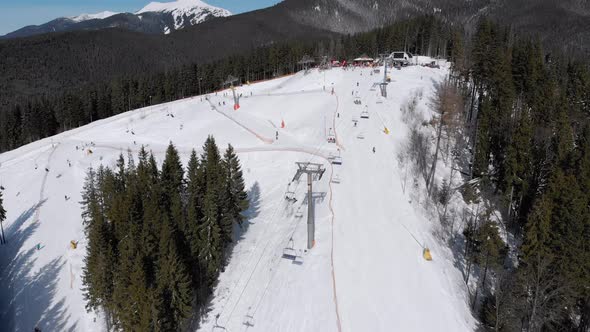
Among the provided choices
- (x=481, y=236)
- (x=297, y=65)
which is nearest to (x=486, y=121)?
(x=481, y=236)

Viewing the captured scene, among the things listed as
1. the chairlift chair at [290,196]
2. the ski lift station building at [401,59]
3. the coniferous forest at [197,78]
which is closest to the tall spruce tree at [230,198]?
the chairlift chair at [290,196]

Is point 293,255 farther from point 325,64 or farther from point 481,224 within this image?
point 325,64

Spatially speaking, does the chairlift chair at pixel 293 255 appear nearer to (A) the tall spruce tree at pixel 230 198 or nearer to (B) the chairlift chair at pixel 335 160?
(A) the tall spruce tree at pixel 230 198

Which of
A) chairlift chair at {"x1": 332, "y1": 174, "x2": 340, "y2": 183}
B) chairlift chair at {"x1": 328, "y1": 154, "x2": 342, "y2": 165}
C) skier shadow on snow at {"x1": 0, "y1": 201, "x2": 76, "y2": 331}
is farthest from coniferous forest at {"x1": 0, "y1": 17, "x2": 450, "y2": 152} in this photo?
chairlift chair at {"x1": 332, "y1": 174, "x2": 340, "y2": 183}

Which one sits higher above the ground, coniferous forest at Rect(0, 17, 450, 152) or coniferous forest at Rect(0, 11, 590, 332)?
coniferous forest at Rect(0, 17, 450, 152)

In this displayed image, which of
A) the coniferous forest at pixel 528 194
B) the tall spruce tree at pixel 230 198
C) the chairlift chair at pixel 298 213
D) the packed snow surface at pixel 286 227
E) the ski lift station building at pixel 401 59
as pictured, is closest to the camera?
the coniferous forest at pixel 528 194

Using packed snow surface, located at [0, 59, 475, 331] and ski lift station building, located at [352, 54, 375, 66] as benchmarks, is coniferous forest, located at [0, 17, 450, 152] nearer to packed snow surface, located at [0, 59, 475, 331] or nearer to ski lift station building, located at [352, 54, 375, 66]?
ski lift station building, located at [352, 54, 375, 66]
